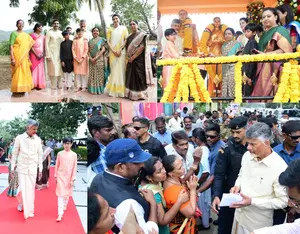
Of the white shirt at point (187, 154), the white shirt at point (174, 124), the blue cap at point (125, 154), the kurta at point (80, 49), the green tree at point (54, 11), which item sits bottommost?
the white shirt at point (187, 154)

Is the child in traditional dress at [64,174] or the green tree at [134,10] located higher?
the green tree at [134,10]

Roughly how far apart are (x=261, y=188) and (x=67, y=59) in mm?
3446

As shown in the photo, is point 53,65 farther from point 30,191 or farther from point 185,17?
point 30,191

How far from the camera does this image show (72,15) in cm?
498

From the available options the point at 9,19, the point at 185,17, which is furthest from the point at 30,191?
the point at 185,17

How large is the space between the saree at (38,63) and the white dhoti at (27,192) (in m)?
2.56

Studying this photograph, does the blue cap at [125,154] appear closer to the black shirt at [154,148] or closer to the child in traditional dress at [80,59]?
the black shirt at [154,148]

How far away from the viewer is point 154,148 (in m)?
2.70

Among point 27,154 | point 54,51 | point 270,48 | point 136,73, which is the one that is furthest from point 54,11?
point 27,154

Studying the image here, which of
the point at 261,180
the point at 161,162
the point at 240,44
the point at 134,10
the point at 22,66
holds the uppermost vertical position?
the point at 134,10

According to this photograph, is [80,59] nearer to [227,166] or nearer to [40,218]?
[40,218]

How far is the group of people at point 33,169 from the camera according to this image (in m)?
2.82

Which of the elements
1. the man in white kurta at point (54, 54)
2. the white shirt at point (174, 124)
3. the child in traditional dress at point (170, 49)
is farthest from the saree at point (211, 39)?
the white shirt at point (174, 124)

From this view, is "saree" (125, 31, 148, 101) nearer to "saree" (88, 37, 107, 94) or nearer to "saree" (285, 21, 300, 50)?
"saree" (88, 37, 107, 94)
